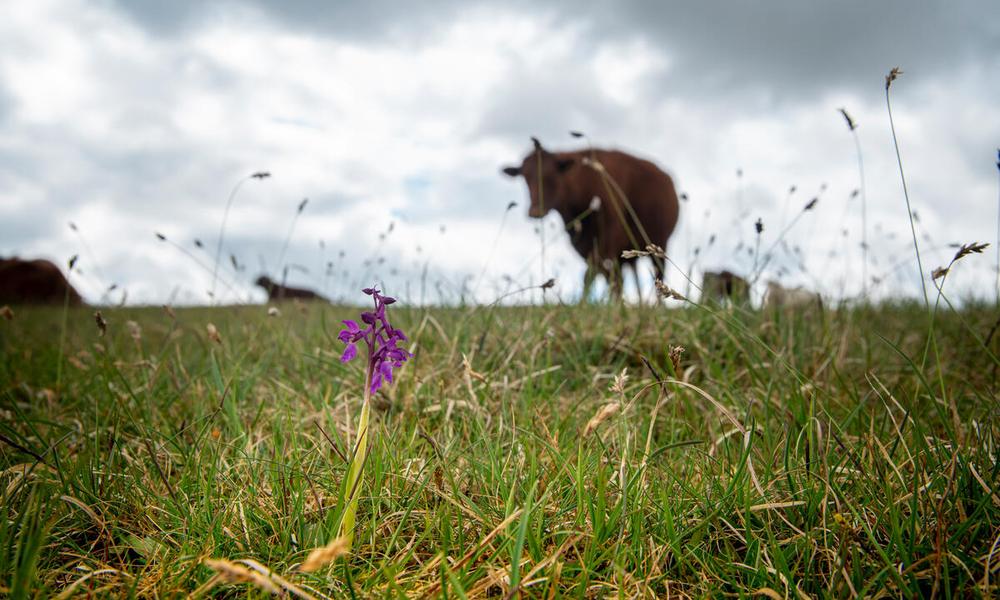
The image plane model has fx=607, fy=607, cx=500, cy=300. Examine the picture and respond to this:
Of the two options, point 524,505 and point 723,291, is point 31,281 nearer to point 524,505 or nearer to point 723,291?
A: point 723,291

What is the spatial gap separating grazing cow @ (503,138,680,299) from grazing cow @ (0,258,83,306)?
14.6m

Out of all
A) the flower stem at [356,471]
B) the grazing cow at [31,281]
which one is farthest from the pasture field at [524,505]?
the grazing cow at [31,281]

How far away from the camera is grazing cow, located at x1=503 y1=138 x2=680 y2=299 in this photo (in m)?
9.21

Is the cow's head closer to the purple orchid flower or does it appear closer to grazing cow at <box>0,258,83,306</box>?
the purple orchid flower

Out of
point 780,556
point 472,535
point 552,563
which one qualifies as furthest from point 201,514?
point 780,556

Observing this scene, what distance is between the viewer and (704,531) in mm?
1793

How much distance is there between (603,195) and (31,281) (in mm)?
16931

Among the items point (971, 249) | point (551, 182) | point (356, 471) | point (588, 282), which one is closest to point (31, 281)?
point (551, 182)

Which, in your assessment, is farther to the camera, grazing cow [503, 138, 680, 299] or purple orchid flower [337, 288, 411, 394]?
grazing cow [503, 138, 680, 299]

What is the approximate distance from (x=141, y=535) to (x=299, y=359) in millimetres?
1754

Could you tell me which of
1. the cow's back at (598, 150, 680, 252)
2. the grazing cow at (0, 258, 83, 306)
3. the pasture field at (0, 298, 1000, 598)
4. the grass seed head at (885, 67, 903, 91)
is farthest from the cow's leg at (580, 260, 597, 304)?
the grazing cow at (0, 258, 83, 306)

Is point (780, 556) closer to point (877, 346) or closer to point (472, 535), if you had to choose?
point (472, 535)

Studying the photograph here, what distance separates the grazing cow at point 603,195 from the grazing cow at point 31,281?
1456cm

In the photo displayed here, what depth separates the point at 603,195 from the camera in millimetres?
9195
